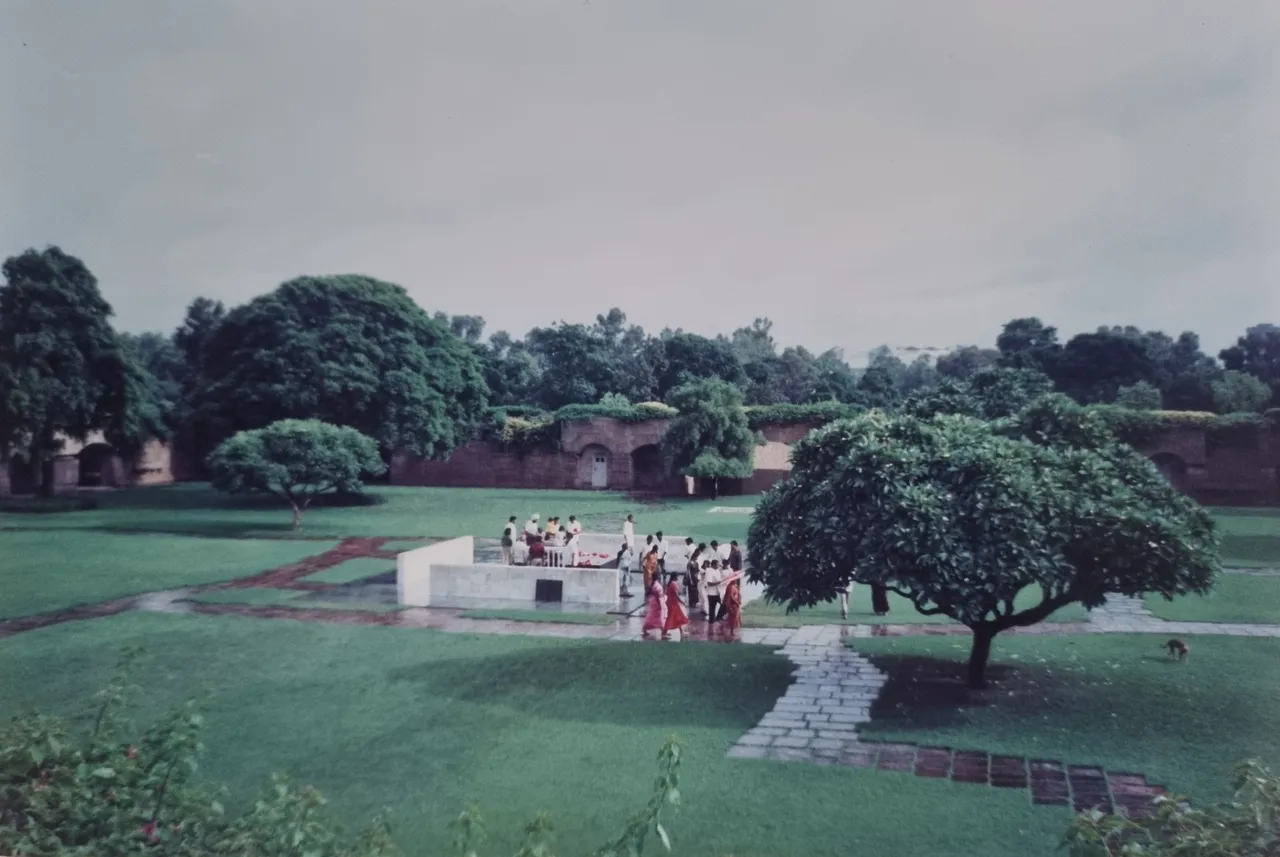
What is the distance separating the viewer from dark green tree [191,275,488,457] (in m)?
10.4

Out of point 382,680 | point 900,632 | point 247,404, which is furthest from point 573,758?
point 247,404

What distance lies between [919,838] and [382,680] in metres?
3.69

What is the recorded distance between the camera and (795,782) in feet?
14.1

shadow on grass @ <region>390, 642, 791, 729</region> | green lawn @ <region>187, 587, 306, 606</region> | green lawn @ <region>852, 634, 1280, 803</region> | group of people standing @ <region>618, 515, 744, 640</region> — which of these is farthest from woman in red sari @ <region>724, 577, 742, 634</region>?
green lawn @ <region>187, 587, 306, 606</region>

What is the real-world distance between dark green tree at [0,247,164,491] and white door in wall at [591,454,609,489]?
7.92 metres

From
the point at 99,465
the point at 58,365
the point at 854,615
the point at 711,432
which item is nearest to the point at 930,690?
the point at 854,615

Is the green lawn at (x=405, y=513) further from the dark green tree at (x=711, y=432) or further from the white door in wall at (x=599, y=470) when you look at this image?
the dark green tree at (x=711, y=432)

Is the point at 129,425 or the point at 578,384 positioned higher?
the point at 578,384

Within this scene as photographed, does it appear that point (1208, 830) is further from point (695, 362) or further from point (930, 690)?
point (695, 362)

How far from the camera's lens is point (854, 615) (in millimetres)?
8758

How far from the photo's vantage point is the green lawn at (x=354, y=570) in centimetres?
955

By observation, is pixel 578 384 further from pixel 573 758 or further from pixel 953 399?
pixel 573 758

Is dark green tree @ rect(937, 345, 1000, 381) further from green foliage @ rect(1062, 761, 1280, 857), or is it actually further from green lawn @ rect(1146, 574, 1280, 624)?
green foliage @ rect(1062, 761, 1280, 857)

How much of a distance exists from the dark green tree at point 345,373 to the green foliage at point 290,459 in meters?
0.41
